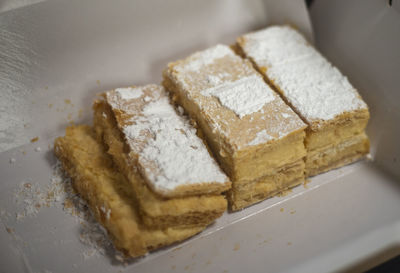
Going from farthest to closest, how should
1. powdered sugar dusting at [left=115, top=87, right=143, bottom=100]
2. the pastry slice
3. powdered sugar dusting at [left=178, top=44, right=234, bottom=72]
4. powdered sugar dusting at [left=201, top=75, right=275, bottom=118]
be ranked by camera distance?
1. powdered sugar dusting at [left=178, top=44, right=234, bottom=72]
2. powdered sugar dusting at [left=115, top=87, right=143, bottom=100]
3. powdered sugar dusting at [left=201, top=75, right=275, bottom=118]
4. the pastry slice

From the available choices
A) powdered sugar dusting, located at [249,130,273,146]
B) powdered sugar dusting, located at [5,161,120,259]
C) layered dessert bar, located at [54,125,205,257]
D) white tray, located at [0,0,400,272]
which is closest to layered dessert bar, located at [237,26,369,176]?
white tray, located at [0,0,400,272]

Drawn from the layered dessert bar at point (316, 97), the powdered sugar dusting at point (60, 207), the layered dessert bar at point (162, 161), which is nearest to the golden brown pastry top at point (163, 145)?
→ the layered dessert bar at point (162, 161)

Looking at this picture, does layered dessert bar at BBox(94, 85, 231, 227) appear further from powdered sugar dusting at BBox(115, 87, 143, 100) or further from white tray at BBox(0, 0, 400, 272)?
white tray at BBox(0, 0, 400, 272)

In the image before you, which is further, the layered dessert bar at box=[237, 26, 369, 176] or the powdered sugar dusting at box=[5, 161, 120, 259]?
the layered dessert bar at box=[237, 26, 369, 176]

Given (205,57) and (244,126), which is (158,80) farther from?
(244,126)

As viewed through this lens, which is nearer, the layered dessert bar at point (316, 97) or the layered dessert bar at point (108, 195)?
the layered dessert bar at point (108, 195)

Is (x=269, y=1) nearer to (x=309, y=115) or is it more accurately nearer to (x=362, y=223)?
(x=309, y=115)

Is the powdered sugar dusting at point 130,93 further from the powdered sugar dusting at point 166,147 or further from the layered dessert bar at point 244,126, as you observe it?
the layered dessert bar at point 244,126

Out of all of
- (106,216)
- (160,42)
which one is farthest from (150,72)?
(106,216)
